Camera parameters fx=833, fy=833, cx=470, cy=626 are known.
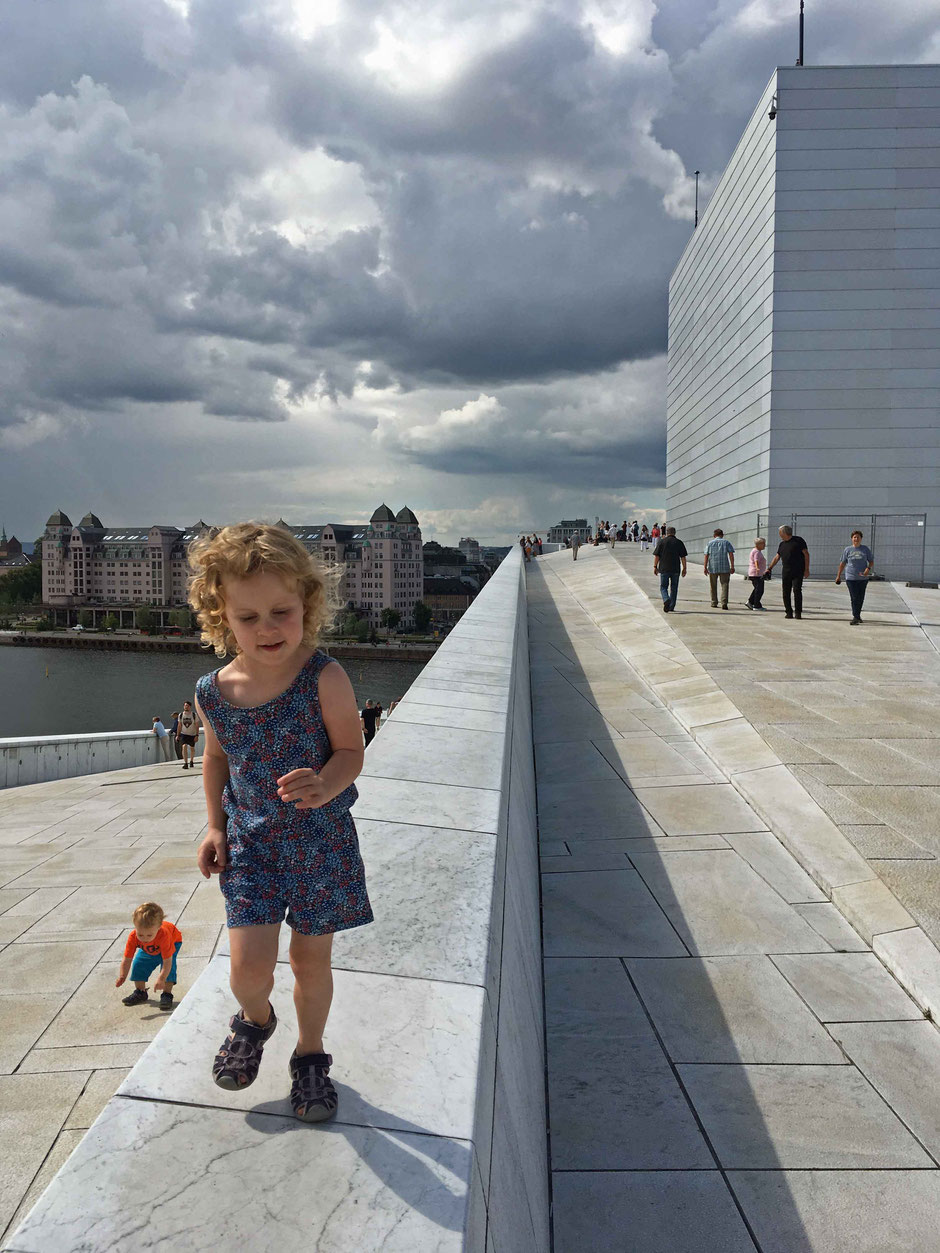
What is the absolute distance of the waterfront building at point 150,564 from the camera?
11531 centimetres

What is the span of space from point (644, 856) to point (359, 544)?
393 feet

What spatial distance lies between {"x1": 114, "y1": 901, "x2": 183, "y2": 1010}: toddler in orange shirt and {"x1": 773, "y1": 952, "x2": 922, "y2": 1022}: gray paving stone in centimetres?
422

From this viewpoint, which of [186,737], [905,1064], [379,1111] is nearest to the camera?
[379,1111]

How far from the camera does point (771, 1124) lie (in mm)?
2840

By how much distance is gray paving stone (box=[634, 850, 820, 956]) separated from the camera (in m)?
4.07

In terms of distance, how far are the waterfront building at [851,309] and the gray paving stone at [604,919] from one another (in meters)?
23.4

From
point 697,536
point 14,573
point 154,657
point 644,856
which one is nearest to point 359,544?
point 154,657

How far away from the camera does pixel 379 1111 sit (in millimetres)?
1591

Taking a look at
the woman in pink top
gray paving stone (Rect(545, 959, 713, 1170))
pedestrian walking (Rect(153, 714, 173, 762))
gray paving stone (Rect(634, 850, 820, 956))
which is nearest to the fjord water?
pedestrian walking (Rect(153, 714, 173, 762))

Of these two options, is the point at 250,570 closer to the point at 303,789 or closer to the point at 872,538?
the point at 303,789

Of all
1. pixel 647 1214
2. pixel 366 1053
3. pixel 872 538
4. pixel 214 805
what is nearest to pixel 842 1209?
pixel 647 1214

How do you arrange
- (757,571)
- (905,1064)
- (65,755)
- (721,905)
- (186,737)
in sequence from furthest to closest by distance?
(65,755)
(186,737)
(757,571)
(721,905)
(905,1064)

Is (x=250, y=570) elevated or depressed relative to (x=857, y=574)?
depressed

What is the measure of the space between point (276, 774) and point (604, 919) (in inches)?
117
